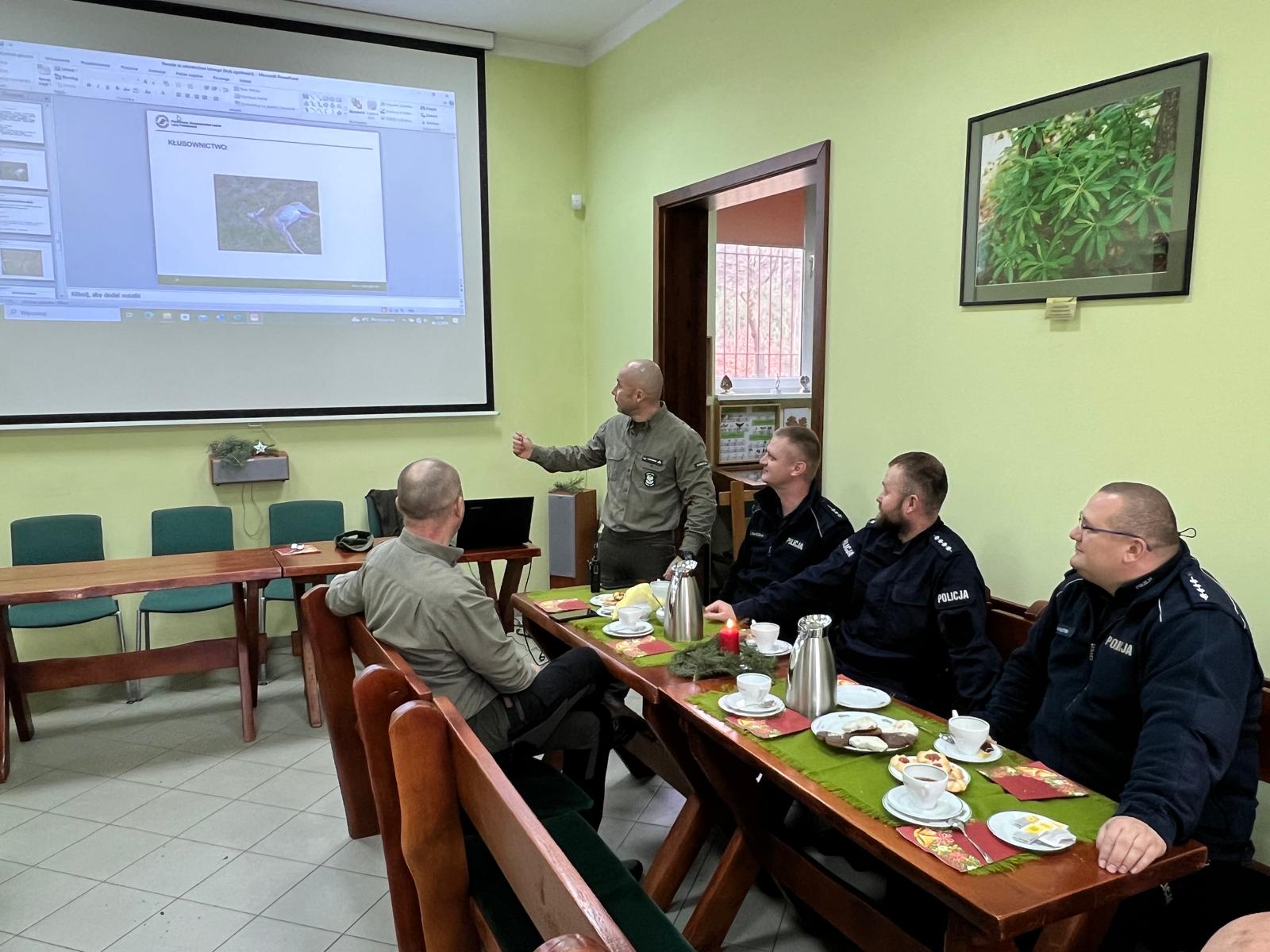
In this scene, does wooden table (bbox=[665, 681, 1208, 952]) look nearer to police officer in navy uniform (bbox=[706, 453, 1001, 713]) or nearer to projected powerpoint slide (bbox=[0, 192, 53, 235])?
police officer in navy uniform (bbox=[706, 453, 1001, 713])

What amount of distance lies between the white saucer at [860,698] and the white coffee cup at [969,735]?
0.24m

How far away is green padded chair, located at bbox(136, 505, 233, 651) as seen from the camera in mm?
3953

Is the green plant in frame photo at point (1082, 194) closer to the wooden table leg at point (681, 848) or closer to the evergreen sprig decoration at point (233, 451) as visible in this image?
the wooden table leg at point (681, 848)

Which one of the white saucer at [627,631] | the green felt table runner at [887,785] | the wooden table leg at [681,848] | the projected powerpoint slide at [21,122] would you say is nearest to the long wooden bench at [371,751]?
the wooden table leg at [681,848]

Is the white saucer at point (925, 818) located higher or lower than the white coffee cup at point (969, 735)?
lower

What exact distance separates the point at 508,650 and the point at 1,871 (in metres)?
1.71

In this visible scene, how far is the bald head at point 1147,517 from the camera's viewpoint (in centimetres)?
173

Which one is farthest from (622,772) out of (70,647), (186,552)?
(70,647)

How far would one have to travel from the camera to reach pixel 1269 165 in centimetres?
195

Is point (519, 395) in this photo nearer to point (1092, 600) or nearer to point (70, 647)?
point (70, 647)

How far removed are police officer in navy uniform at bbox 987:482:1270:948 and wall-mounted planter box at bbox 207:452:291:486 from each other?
3.72 meters

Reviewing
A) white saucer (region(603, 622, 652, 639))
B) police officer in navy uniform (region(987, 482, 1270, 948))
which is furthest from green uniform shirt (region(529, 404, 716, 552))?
police officer in navy uniform (region(987, 482, 1270, 948))

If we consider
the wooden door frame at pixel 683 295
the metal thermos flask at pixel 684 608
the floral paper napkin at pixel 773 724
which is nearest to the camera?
the floral paper napkin at pixel 773 724

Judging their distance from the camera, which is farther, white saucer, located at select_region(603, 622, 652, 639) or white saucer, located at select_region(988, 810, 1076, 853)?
white saucer, located at select_region(603, 622, 652, 639)
